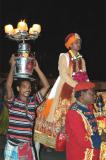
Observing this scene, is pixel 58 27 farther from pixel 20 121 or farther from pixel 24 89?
pixel 20 121

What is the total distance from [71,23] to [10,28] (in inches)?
386

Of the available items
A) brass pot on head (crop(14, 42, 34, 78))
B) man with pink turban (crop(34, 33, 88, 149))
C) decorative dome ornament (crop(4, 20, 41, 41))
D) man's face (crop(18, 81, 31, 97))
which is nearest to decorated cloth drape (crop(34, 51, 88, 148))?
man with pink turban (crop(34, 33, 88, 149))

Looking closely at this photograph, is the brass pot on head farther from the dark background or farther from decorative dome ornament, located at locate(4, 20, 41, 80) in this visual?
the dark background

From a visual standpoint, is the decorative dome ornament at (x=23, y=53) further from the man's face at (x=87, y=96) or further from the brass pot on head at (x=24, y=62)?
the man's face at (x=87, y=96)

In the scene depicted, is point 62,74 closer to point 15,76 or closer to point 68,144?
point 15,76

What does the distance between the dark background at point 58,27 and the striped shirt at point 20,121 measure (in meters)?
10.1

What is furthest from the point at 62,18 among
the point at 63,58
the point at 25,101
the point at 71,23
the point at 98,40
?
the point at 25,101

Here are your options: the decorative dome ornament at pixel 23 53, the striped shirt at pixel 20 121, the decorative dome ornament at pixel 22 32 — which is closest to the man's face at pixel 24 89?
the striped shirt at pixel 20 121

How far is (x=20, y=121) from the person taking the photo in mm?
6301

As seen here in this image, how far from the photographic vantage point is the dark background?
1684 centimetres

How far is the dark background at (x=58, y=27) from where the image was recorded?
663 inches

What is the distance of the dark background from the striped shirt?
1008cm

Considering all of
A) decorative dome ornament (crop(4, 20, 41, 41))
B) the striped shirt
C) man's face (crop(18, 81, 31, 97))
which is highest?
decorative dome ornament (crop(4, 20, 41, 41))

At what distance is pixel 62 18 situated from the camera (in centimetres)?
1738
